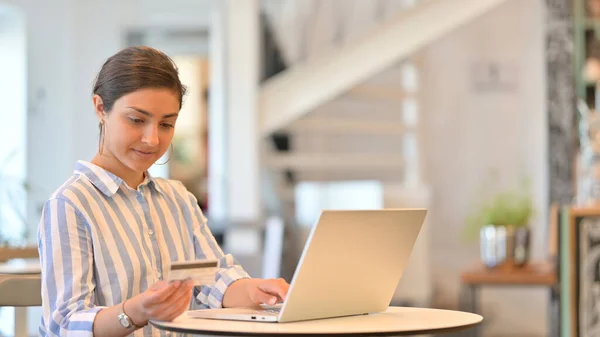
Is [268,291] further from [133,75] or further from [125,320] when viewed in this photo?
[133,75]

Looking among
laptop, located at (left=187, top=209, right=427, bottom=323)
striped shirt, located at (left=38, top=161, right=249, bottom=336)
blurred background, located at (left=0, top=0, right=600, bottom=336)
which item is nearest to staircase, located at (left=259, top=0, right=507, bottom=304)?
blurred background, located at (left=0, top=0, right=600, bottom=336)

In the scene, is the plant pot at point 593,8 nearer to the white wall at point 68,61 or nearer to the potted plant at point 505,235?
the potted plant at point 505,235

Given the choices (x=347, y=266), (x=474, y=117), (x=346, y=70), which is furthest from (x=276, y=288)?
(x=474, y=117)

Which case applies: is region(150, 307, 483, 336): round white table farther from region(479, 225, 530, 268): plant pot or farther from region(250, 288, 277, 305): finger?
region(479, 225, 530, 268): plant pot

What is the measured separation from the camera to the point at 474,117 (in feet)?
24.5

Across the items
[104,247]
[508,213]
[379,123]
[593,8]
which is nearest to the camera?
[104,247]

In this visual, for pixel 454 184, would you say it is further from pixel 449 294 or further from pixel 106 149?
pixel 106 149

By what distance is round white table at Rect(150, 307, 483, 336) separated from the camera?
1439 mm

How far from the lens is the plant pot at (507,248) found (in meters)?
5.31

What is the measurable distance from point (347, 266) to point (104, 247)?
1.53ft

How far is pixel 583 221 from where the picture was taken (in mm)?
4078

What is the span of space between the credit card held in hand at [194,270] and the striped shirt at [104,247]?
22 centimetres

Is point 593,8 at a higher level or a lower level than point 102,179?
higher

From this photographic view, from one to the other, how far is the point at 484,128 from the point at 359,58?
1.80 metres
